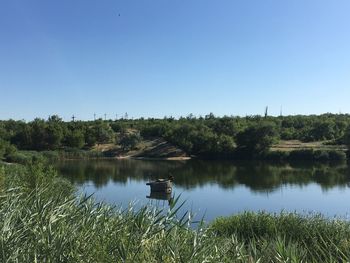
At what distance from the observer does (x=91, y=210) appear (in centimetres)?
877

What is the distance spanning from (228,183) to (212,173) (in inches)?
441

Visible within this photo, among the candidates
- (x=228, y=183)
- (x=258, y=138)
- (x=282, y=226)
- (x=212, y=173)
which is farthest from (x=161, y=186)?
(x=258, y=138)

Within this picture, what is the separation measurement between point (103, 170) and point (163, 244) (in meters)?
64.6

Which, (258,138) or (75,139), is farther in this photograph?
(75,139)

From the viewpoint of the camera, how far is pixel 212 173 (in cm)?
6744

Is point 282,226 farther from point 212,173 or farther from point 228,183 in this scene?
point 212,173

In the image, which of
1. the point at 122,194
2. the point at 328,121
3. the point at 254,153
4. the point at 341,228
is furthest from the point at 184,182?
the point at 328,121

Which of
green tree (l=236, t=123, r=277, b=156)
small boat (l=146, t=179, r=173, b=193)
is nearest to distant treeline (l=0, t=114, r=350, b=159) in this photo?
green tree (l=236, t=123, r=277, b=156)

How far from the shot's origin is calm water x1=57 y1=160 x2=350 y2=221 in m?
40.1

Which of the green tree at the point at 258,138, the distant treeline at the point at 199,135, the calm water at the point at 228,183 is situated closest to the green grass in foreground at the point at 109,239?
the calm water at the point at 228,183

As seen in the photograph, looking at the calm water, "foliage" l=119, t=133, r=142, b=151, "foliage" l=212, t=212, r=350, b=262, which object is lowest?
the calm water

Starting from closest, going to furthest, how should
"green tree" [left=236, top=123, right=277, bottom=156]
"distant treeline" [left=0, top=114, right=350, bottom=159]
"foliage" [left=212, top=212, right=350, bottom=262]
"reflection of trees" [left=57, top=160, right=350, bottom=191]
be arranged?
"foliage" [left=212, top=212, right=350, bottom=262], "reflection of trees" [left=57, top=160, right=350, bottom=191], "green tree" [left=236, top=123, right=277, bottom=156], "distant treeline" [left=0, top=114, right=350, bottom=159]

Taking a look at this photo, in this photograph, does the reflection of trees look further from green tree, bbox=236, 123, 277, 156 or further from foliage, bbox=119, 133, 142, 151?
foliage, bbox=119, 133, 142, 151

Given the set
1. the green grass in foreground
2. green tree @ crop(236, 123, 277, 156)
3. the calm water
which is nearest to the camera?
the green grass in foreground
